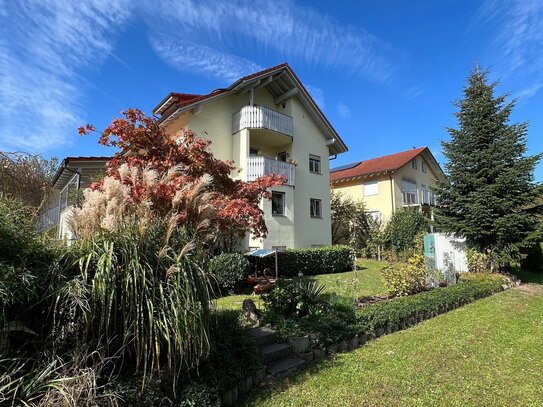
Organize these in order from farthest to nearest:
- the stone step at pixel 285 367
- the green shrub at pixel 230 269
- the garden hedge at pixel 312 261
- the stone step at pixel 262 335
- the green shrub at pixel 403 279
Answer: the garden hedge at pixel 312 261 < the green shrub at pixel 230 269 < the green shrub at pixel 403 279 < the stone step at pixel 262 335 < the stone step at pixel 285 367

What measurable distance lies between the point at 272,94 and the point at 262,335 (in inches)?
707

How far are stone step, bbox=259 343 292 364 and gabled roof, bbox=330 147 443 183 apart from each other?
2379 cm

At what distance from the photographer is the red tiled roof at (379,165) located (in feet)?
91.1

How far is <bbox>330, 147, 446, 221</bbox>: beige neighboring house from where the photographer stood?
88.9 ft

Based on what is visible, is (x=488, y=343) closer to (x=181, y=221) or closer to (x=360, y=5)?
(x=181, y=221)

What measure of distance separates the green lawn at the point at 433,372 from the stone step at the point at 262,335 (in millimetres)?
811

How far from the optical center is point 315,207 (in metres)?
21.3

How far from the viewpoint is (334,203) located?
26.6 metres

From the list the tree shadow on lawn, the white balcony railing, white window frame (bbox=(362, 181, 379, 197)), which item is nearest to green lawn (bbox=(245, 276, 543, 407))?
the tree shadow on lawn

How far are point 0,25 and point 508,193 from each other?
742 inches

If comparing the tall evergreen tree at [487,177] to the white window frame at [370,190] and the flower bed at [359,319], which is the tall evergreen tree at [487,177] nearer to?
the flower bed at [359,319]

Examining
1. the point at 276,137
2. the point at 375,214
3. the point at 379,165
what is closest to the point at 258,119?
the point at 276,137

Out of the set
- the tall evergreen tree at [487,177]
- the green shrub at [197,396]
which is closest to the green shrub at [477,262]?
the tall evergreen tree at [487,177]

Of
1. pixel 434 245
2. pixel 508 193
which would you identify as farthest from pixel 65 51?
pixel 508 193
